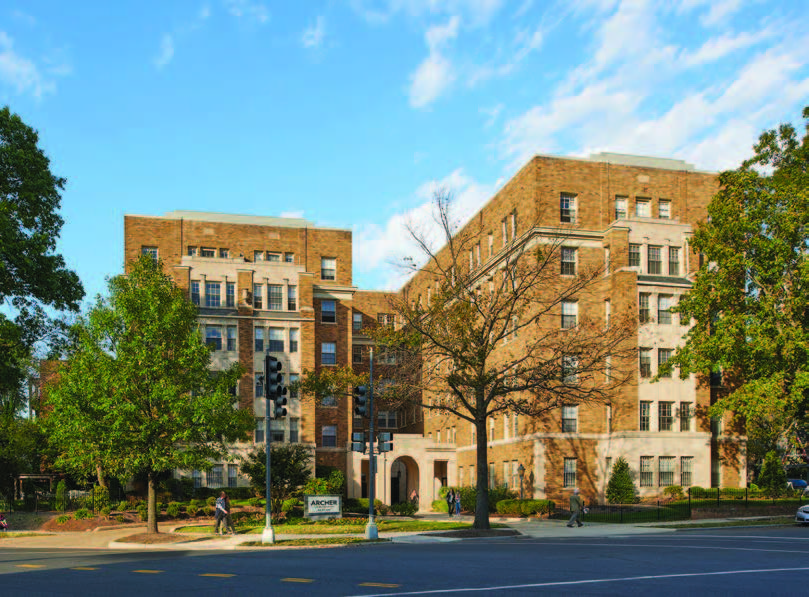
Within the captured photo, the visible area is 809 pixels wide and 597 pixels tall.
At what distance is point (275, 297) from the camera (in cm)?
5934

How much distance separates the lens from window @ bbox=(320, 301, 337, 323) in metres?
63.1

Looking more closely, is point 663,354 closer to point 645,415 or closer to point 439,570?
point 645,415

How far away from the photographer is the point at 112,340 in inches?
1353

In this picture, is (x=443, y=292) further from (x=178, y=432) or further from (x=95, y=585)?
(x=95, y=585)

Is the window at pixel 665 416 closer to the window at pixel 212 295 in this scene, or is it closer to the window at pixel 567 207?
the window at pixel 567 207

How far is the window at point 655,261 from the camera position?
163ft

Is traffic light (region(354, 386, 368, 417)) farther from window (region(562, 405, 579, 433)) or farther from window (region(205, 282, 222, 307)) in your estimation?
window (region(205, 282, 222, 307))

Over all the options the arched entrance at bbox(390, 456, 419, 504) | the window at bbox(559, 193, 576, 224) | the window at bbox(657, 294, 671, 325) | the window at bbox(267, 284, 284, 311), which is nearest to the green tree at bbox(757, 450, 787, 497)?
the window at bbox(657, 294, 671, 325)

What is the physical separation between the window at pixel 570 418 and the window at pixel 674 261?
33.0 feet

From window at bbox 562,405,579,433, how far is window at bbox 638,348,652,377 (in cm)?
433

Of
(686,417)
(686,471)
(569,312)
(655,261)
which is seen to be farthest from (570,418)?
(655,261)

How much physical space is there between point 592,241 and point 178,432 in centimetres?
2803

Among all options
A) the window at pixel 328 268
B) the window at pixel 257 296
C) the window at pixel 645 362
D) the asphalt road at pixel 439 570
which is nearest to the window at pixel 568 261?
the window at pixel 645 362

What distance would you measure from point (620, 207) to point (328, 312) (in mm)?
23253
